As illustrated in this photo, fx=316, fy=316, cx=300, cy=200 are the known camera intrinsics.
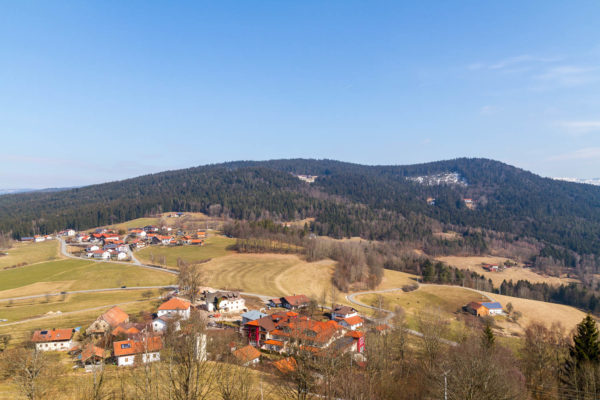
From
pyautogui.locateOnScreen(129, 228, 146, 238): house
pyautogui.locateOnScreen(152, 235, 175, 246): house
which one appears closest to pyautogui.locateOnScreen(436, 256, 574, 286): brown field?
pyautogui.locateOnScreen(152, 235, 175, 246): house

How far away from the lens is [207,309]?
6325cm

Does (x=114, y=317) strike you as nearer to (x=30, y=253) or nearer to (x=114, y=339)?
(x=114, y=339)

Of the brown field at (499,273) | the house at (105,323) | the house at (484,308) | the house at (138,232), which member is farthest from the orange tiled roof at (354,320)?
the house at (138,232)

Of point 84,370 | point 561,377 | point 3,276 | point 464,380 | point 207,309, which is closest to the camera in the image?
point 464,380

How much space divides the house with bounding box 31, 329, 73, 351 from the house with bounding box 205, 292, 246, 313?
951 inches

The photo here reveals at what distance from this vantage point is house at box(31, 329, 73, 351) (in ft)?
137

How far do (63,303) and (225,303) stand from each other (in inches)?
1257

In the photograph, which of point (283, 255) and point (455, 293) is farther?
point (283, 255)

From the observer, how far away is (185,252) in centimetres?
10806

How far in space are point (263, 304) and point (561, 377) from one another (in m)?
52.0

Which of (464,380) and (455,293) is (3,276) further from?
(455,293)

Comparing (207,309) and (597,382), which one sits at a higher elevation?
(597,382)

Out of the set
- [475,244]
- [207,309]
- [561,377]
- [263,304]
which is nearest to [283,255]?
[263,304]

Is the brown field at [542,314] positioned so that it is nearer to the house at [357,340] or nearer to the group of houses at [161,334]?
the house at [357,340]
